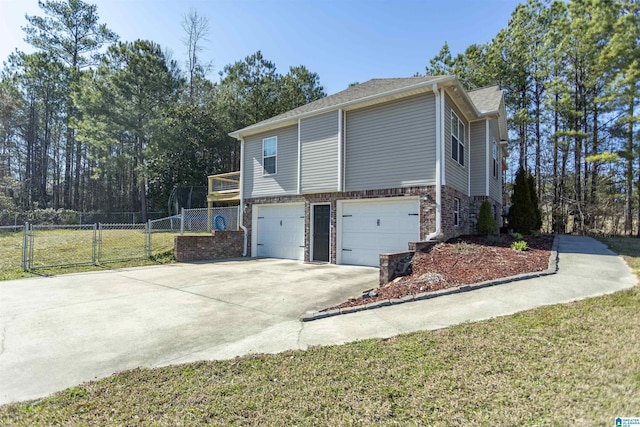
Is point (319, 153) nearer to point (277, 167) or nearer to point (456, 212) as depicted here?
point (277, 167)

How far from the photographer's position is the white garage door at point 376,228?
361 inches

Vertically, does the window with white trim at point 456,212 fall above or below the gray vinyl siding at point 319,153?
below

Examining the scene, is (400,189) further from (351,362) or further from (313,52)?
(313,52)

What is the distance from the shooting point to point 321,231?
11.0 m

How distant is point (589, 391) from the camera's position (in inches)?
99.1

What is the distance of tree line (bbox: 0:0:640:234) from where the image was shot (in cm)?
1820

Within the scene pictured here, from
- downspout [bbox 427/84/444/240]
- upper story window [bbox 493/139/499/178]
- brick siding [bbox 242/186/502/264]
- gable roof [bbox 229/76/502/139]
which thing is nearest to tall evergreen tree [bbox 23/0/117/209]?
gable roof [bbox 229/76/502/139]

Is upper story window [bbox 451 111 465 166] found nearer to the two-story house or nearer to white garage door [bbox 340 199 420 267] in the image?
the two-story house

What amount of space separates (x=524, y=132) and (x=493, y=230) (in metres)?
16.5

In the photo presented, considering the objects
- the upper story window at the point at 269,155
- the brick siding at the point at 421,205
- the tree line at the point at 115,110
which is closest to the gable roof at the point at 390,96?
the upper story window at the point at 269,155

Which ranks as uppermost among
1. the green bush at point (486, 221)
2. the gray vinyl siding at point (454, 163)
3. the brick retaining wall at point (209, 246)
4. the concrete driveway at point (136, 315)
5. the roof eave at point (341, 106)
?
the roof eave at point (341, 106)

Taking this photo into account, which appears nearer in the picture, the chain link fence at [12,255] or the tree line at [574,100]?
the chain link fence at [12,255]

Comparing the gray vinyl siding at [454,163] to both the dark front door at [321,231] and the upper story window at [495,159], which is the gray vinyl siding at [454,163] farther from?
the dark front door at [321,231]

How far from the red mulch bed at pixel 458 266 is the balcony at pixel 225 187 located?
1241cm
